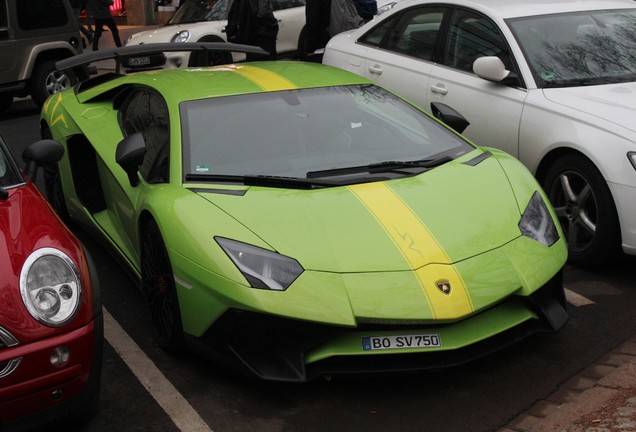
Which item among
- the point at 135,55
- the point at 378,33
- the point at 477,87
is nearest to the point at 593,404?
the point at 477,87

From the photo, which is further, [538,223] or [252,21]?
[252,21]

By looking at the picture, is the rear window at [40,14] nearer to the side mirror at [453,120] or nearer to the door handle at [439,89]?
the door handle at [439,89]

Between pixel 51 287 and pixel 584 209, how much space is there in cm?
342

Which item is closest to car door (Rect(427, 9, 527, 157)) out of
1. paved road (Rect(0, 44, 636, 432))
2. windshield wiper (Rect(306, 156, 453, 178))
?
windshield wiper (Rect(306, 156, 453, 178))

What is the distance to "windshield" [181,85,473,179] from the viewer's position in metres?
5.23

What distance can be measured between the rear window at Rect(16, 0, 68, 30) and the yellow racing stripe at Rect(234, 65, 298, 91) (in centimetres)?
686

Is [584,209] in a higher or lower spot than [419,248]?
lower

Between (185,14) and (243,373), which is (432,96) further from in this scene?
(185,14)

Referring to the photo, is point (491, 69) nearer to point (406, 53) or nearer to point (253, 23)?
point (406, 53)

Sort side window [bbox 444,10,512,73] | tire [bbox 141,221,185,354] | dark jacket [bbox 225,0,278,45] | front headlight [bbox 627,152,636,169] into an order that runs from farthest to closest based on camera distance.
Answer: dark jacket [bbox 225,0,278,45]
side window [bbox 444,10,512,73]
front headlight [bbox 627,152,636,169]
tire [bbox 141,221,185,354]

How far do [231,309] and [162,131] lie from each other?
1.60 meters

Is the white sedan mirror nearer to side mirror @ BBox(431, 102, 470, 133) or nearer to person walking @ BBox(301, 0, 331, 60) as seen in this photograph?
side mirror @ BBox(431, 102, 470, 133)

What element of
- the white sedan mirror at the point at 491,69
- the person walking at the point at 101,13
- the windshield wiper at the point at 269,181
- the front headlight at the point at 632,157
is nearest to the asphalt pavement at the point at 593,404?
the front headlight at the point at 632,157

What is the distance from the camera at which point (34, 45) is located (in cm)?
1244
